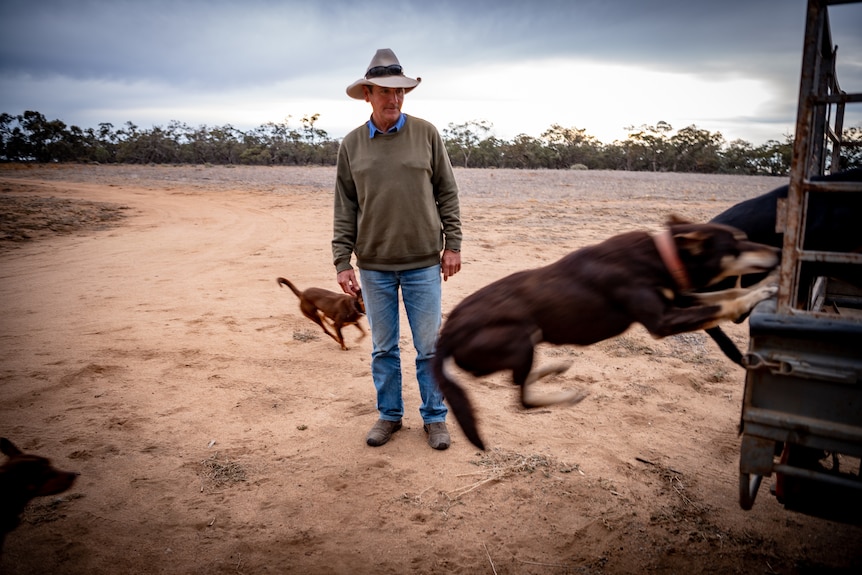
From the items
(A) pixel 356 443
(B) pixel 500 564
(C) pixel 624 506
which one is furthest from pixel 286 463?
(C) pixel 624 506

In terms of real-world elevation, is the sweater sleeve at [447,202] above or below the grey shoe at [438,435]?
above

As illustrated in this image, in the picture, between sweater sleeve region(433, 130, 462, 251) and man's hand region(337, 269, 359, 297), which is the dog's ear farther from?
sweater sleeve region(433, 130, 462, 251)

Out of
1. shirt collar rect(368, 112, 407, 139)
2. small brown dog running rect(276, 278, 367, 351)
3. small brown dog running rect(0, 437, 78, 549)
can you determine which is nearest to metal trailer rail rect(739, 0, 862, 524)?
shirt collar rect(368, 112, 407, 139)

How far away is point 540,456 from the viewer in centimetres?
378

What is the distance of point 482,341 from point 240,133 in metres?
62.7

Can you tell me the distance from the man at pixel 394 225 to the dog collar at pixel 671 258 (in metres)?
1.58

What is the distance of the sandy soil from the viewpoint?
2.95 metres

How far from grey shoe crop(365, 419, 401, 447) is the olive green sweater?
125 cm

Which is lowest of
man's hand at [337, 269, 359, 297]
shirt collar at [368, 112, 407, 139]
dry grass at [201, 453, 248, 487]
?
dry grass at [201, 453, 248, 487]

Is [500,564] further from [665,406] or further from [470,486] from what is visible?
[665,406]

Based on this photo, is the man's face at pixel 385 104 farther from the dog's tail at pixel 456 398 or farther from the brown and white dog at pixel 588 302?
the dog's tail at pixel 456 398

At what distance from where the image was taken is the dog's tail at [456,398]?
2760mm

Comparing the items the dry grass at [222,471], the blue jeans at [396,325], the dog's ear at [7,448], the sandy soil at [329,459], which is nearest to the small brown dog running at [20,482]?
the dog's ear at [7,448]

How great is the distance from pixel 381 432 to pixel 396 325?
84 cm
